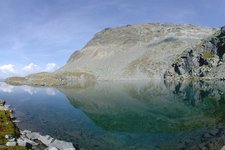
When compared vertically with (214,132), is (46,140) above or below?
above

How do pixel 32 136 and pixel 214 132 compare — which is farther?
pixel 214 132

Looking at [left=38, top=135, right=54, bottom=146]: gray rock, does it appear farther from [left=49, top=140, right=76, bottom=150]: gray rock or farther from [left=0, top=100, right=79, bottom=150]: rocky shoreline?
[left=49, top=140, right=76, bottom=150]: gray rock

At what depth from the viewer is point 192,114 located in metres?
69.4

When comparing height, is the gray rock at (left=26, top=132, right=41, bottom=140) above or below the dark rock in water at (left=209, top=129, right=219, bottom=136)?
above

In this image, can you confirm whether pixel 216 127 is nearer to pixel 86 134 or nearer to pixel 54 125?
pixel 86 134

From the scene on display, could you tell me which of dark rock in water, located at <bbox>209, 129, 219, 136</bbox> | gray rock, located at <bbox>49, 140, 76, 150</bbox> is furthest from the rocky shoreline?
dark rock in water, located at <bbox>209, 129, 219, 136</bbox>

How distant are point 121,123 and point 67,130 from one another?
12.0 meters

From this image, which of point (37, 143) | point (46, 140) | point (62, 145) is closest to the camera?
point (62, 145)

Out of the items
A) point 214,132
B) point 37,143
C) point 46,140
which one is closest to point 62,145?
point 46,140

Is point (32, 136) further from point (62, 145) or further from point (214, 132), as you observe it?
point (214, 132)

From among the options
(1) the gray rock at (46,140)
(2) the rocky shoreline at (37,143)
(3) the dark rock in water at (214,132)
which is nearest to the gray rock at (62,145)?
(2) the rocky shoreline at (37,143)

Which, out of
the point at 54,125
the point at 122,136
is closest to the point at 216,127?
the point at 122,136

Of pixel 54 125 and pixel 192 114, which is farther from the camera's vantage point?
pixel 192 114

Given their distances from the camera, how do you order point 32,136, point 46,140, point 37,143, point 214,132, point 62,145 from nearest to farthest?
point 62,145
point 37,143
point 46,140
point 32,136
point 214,132
